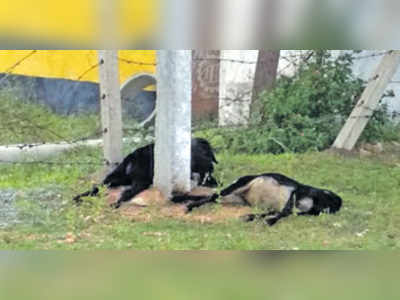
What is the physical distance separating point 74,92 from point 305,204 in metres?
1.55

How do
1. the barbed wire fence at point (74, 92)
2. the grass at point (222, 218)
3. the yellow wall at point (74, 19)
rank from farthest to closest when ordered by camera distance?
the barbed wire fence at point (74, 92)
the grass at point (222, 218)
the yellow wall at point (74, 19)

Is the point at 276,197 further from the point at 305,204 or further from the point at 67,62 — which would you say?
the point at 67,62

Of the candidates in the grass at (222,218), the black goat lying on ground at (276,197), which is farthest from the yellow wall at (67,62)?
the black goat lying on ground at (276,197)

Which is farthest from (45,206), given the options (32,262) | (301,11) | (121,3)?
(301,11)

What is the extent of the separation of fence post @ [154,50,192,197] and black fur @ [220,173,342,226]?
305 millimetres

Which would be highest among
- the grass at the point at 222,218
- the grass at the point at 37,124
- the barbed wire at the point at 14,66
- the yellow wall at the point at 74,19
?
the yellow wall at the point at 74,19

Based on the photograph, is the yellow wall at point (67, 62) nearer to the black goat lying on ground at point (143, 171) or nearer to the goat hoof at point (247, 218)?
the black goat lying on ground at point (143, 171)

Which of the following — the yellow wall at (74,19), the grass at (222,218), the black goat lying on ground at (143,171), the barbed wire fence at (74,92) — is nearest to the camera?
the yellow wall at (74,19)

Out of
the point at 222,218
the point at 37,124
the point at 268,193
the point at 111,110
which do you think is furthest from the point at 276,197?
the point at 37,124

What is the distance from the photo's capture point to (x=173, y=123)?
4.16 meters

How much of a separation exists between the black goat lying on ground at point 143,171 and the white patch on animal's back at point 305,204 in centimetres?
52

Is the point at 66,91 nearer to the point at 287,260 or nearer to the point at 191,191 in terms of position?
the point at 191,191

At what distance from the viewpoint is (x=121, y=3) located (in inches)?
150

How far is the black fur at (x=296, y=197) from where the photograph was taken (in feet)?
13.5
